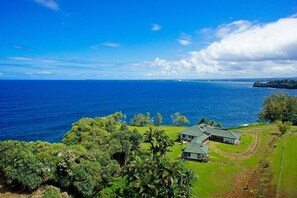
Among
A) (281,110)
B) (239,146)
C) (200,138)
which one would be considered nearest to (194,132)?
(200,138)

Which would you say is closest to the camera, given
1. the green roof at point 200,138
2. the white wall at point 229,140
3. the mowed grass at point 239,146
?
the mowed grass at point 239,146

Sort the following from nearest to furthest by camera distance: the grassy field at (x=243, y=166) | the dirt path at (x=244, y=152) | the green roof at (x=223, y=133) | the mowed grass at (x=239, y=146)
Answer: the grassy field at (x=243, y=166), the dirt path at (x=244, y=152), the mowed grass at (x=239, y=146), the green roof at (x=223, y=133)

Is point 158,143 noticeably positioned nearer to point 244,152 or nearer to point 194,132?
point 244,152

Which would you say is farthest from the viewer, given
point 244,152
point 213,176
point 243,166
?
point 244,152

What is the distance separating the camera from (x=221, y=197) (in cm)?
4006

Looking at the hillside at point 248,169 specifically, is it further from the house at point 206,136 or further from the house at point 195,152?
the house at point 206,136

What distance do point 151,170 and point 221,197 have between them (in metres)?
15.7

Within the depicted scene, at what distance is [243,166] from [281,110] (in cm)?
5808

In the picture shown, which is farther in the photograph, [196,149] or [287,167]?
[196,149]

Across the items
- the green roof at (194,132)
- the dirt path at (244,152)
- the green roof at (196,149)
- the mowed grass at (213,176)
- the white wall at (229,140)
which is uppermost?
the green roof at (194,132)

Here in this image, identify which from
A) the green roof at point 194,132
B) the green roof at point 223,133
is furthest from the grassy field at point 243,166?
the green roof at point 194,132

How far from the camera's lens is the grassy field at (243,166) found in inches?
1677

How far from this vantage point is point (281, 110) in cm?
9925

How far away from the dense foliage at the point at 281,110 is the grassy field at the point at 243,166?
24848 millimetres
